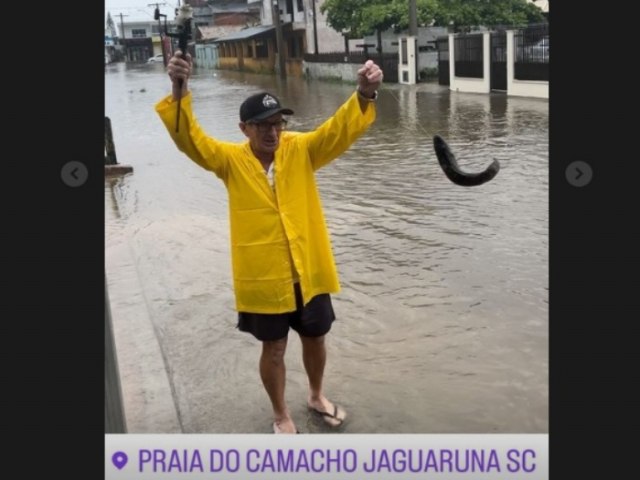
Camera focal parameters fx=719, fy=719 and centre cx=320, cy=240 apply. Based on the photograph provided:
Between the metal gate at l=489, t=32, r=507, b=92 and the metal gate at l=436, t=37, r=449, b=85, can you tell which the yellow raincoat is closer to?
the metal gate at l=489, t=32, r=507, b=92

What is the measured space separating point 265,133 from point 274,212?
32 centimetres

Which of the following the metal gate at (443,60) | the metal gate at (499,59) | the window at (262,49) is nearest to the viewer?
the metal gate at (499,59)

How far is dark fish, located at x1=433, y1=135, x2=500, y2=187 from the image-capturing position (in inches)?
95.9

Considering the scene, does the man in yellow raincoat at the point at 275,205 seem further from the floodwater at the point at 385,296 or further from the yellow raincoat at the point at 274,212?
the floodwater at the point at 385,296

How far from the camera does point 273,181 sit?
9.58 feet

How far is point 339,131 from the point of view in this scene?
288cm

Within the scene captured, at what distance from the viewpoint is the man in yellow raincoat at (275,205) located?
9.46ft

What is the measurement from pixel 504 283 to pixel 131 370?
2767 mm

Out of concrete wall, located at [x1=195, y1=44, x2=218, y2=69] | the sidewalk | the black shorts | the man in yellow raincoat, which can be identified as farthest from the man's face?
concrete wall, located at [x1=195, y1=44, x2=218, y2=69]
